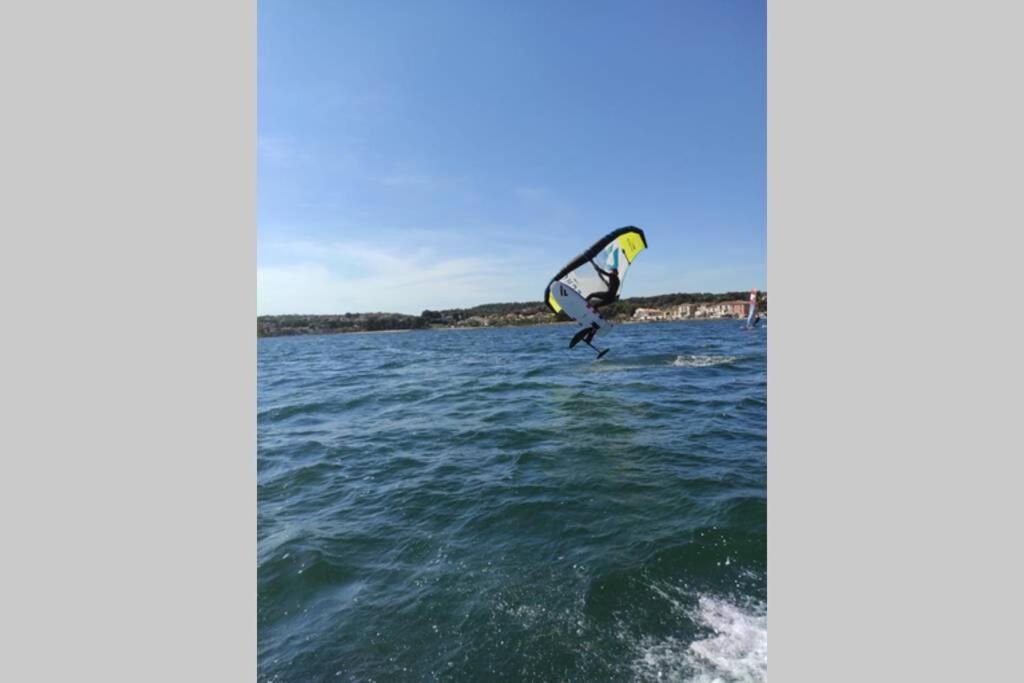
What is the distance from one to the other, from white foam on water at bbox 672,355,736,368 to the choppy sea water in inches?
453

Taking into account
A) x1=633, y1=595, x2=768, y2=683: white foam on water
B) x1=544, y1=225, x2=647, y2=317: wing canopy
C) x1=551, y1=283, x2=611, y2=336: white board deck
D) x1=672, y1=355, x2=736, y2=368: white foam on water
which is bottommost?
x1=633, y1=595, x2=768, y2=683: white foam on water

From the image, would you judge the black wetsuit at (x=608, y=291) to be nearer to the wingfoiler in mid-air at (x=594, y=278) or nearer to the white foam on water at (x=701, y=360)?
the wingfoiler in mid-air at (x=594, y=278)

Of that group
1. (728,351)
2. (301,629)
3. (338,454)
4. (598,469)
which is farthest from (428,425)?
(728,351)

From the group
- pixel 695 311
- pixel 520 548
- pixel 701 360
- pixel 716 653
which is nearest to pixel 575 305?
pixel 520 548

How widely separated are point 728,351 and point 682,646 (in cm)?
3459

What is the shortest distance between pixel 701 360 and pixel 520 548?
26260 millimetres

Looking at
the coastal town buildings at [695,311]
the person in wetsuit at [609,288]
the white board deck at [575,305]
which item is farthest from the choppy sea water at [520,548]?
the coastal town buildings at [695,311]

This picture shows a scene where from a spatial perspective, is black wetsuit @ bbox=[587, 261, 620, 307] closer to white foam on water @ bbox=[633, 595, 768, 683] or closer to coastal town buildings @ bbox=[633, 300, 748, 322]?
white foam on water @ bbox=[633, 595, 768, 683]

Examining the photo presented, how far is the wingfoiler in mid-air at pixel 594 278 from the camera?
15859 millimetres

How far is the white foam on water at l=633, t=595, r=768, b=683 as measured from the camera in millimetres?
4961

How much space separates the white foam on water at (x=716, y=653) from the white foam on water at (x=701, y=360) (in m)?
23.4

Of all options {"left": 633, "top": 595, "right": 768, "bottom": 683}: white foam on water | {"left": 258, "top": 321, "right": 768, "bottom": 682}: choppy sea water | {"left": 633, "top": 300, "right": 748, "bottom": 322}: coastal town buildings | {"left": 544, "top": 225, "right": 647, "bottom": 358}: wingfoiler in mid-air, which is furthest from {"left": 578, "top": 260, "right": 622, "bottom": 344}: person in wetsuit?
{"left": 633, "top": 300, "right": 748, "bottom": 322}: coastal town buildings

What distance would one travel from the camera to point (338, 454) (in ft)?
45.2

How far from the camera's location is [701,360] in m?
30.5
